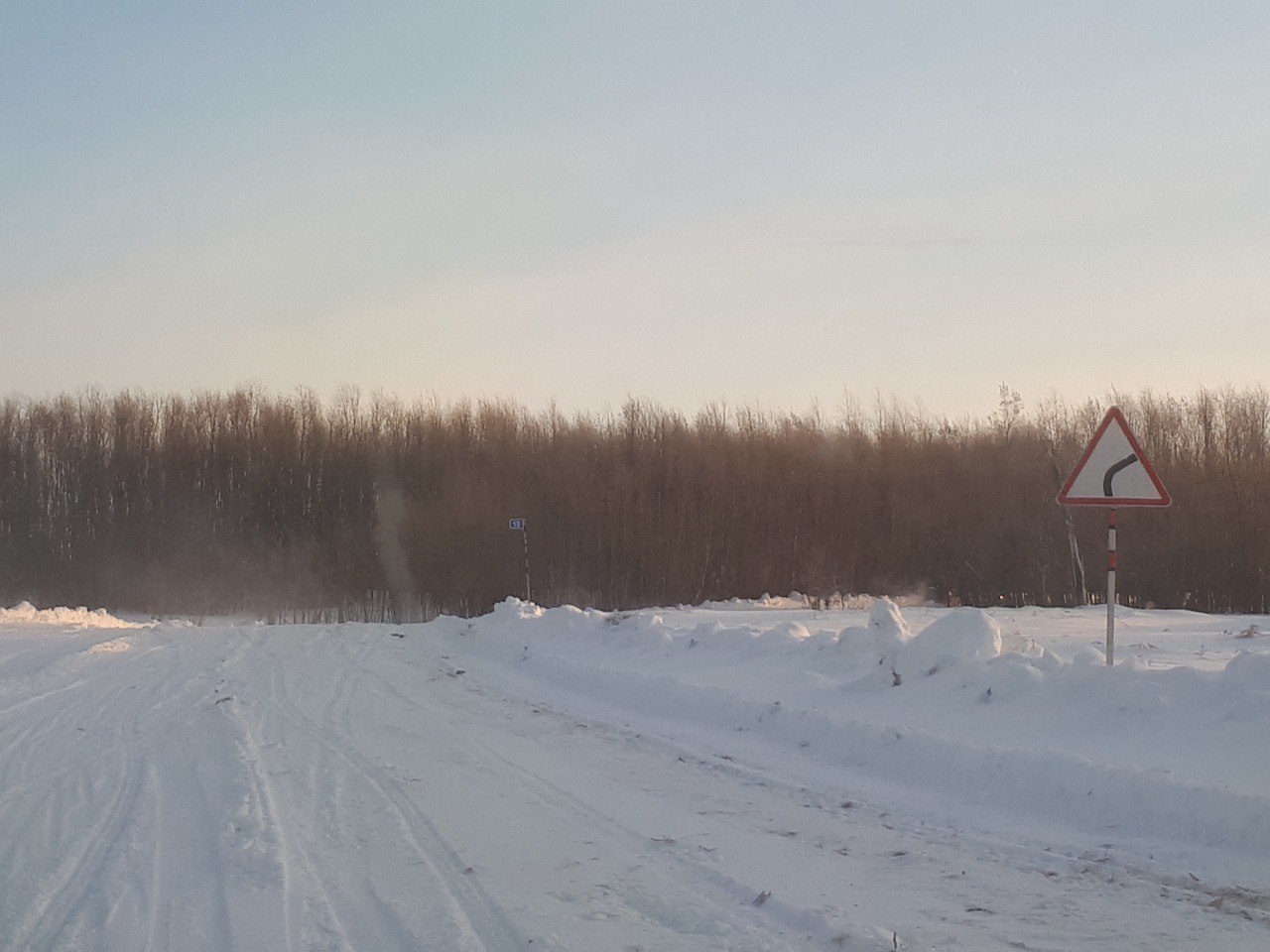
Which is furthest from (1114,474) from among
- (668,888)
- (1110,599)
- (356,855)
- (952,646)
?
(356,855)

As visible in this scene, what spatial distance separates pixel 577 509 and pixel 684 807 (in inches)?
1075

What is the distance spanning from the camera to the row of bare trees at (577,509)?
1277 inches

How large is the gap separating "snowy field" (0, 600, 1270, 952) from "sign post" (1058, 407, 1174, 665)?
1471mm

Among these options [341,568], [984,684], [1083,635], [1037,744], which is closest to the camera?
[1037,744]

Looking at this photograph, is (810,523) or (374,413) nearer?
(810,523)

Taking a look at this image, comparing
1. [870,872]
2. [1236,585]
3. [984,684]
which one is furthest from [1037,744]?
[1236,585]

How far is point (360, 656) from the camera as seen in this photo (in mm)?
16891

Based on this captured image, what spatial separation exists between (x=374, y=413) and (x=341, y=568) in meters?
6.49

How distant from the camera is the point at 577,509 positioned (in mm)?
34031

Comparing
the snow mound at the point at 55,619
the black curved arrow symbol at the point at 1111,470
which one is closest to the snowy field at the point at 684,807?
the black curved arrow symbol at the point at 1111,470

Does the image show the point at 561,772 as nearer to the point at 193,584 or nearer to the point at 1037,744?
the point at 1037,744

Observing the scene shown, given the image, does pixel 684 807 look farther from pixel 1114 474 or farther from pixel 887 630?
pixel 1114 474

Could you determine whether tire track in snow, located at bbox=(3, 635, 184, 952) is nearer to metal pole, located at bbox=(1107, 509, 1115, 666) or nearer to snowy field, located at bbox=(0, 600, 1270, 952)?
snowy field, located at bbox=(0, 600, 1270, 952)

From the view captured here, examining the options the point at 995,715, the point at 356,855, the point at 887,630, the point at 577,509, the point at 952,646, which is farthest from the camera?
the point at 577,509
